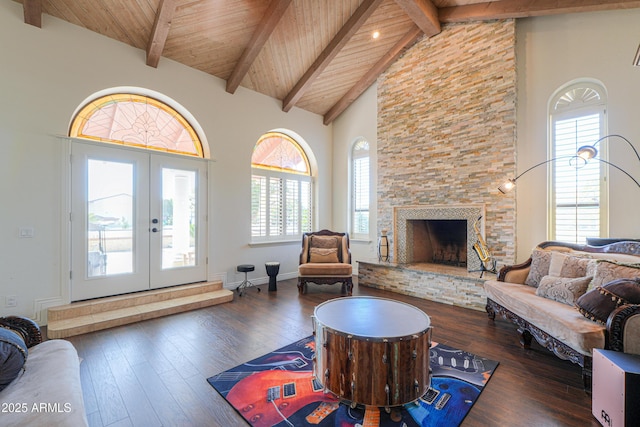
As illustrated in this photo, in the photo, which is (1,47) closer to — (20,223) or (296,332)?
(20,223)

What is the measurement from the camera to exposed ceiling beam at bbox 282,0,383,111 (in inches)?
152

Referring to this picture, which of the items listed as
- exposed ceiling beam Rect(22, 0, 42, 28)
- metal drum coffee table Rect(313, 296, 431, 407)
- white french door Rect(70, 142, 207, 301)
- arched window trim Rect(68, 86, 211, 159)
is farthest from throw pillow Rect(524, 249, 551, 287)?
exposed ceiling beam Rect(22, 0, 42, 28)

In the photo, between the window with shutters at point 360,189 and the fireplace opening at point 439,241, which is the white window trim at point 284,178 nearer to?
the window with shutters at point 360,189

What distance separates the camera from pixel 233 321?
339 cm

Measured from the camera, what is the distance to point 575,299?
243cm

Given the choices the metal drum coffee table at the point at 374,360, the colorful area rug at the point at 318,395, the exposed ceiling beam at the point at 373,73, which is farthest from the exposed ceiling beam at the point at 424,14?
the colorful area rug at the point at 318,395

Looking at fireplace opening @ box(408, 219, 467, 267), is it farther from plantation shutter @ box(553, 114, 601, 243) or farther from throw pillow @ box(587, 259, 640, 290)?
throw pillow @ box(587, 259, 640, 290)

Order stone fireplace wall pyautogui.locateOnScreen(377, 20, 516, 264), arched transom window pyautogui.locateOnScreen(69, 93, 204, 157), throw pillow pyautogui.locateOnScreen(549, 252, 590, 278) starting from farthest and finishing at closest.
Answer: stone fireplace wall pyautogui.locateOnScreen(377, 20, 516, 264)
arched transom window pyautogui.locateOnScreen(69, 93, 204, 157)
throw pillow pyautogui.locateOnScreen(549, 252, 590, 278)

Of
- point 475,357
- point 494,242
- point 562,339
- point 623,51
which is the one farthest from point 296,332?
point 623,51

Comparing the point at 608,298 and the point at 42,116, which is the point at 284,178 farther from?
the point at 608,298

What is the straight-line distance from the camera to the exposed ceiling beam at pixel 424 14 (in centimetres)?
388

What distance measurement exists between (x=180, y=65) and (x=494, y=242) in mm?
5579

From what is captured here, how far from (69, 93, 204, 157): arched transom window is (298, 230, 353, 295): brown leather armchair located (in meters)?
2.58

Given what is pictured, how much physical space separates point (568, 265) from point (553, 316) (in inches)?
33.7
